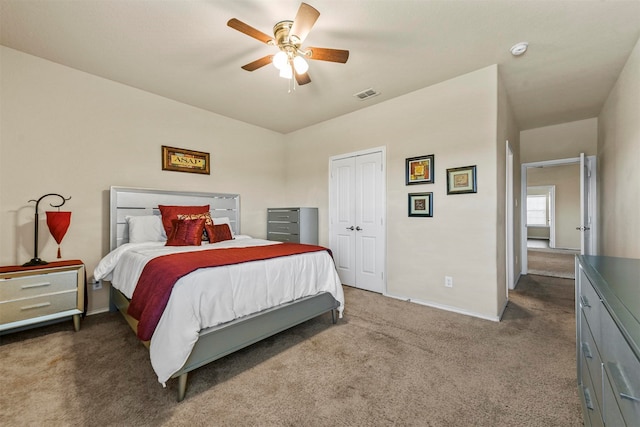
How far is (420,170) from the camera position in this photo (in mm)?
3361

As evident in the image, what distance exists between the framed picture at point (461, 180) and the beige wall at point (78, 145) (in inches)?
131

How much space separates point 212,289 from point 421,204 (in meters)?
2.57

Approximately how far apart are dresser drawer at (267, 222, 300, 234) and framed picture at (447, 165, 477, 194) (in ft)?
7.37

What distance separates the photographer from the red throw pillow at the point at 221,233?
331 cm

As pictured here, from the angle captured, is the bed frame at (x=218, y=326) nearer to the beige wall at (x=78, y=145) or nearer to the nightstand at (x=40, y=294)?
the beige wall at (x=78, y=145)

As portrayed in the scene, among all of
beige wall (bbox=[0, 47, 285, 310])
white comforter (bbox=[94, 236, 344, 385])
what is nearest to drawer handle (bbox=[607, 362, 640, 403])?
white comforter (bbox=[94, 236, 344, 385])

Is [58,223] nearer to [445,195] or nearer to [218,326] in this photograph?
[218,326]

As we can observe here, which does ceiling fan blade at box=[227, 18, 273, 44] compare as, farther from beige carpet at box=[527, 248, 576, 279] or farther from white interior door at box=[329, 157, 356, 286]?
beige carpet at box=[527, 248, 576, 279]

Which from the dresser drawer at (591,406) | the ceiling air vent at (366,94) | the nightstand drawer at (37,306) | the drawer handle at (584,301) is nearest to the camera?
the dresser drawer at (591,406)

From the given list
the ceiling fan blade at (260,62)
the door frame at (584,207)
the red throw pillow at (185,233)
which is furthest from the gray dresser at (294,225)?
the door frame at (584,207)

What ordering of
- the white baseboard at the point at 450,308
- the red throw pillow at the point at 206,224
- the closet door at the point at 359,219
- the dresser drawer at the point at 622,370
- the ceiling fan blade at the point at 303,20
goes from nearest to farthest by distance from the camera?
1. the dresser drawer at the point at 622,370
2. the ceiling fan blade at the point at 303,20
3. the white baseboard at the point at 450,308
4. the red throw pillow at the point at 206,224
5. the closet door at the point at 359,219

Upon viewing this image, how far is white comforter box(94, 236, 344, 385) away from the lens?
5.25 ft

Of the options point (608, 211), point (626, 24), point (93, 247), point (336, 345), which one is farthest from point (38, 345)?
point (608, 211)

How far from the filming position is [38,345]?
7.47ft
